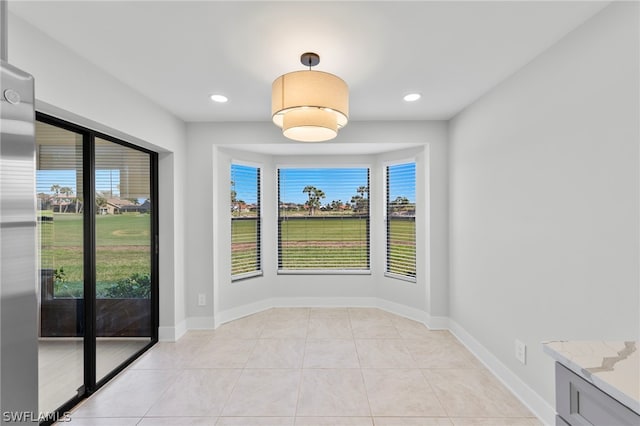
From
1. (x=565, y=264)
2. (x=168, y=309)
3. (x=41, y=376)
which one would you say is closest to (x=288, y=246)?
(x=168, y=309)

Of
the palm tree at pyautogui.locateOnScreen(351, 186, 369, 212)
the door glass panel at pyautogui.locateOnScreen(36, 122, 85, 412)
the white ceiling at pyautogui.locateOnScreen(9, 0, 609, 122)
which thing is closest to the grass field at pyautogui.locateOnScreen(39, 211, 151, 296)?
the door glass panel at pyautogui.locateOnScreen(36, 122, 85, 412)

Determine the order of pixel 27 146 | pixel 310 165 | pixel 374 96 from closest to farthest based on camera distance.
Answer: pixel 27 146 → pixel 374 96 → pixel 310 165

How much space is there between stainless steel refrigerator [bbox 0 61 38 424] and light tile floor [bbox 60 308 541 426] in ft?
5.33

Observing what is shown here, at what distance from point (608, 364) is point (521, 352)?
1.55 metres

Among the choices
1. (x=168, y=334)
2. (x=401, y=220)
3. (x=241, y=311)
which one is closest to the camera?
(x=168, y=334)

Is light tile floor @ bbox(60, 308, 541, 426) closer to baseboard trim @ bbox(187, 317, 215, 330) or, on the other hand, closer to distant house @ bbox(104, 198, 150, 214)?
baseboard trim @ bbox(187, 317, 215, 330)

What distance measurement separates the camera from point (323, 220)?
4.40 metres

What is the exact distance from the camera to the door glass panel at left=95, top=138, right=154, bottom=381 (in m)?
2.46

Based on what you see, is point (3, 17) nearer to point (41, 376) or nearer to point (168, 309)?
point (41, 376)

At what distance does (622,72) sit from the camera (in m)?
1.47

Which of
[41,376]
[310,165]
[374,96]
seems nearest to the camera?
[41,376]

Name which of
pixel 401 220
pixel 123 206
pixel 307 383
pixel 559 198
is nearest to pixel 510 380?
pixel 559 198

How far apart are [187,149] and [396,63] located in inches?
104

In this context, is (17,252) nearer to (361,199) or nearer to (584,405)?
(584,405)
